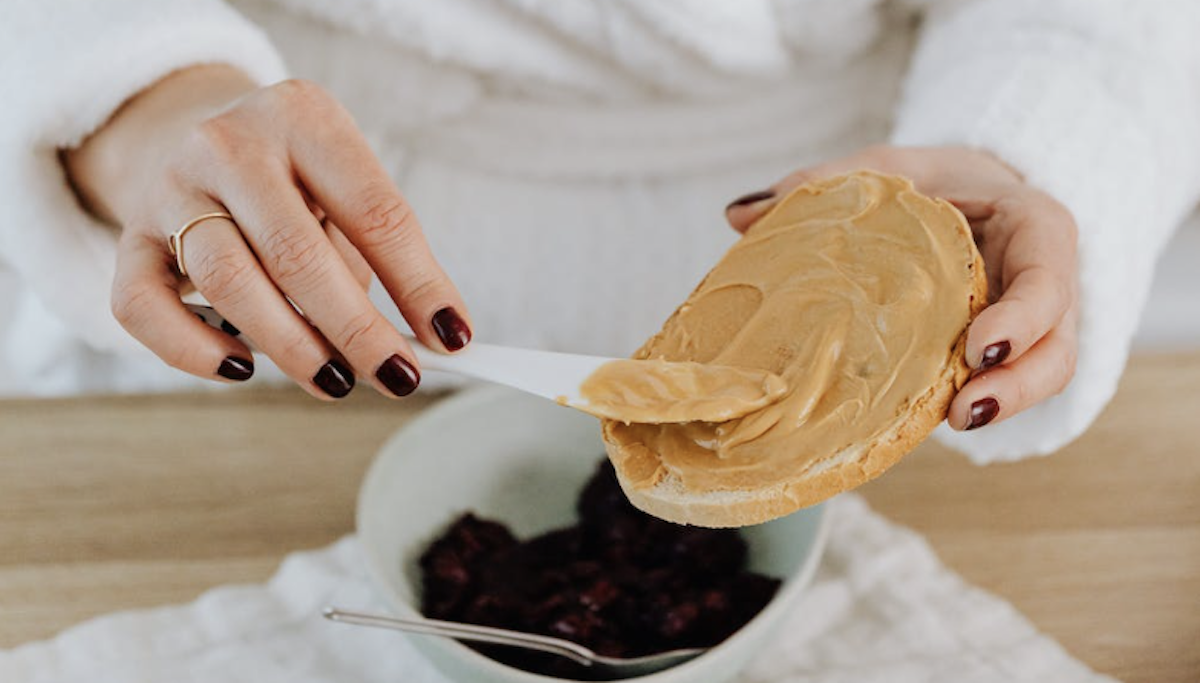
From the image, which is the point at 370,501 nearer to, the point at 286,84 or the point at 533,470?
the point at 533,470

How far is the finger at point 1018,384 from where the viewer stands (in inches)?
24.5

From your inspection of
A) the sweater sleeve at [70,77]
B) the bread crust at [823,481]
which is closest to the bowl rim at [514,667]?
the bread crust at [823,481]

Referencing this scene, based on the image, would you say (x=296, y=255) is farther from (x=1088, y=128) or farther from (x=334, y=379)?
(x=1088, y=128)

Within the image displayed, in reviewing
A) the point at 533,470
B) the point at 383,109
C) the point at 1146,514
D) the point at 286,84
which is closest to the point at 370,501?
the point at 533,470

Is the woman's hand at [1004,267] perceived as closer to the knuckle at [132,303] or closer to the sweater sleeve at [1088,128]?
the sweater sleeve at [1088,128]

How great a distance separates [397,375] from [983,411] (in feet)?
1.16

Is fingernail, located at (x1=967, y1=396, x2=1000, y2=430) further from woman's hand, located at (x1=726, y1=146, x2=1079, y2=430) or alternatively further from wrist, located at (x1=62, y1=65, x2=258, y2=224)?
wrist, located at (x1=62, y1=65, x2=258, y2=224)

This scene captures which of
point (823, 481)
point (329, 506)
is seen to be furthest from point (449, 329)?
point (329, 506)

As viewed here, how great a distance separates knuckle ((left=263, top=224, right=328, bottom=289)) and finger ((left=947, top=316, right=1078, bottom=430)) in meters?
0.39

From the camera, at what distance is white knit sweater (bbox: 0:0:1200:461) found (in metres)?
0.84

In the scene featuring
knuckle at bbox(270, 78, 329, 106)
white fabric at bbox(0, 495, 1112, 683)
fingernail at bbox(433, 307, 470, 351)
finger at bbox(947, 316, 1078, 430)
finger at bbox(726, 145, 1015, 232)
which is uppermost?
knuckle at bbox(270, 78, 329, 106)

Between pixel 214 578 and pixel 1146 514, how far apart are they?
786mm

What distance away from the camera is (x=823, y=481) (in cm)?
59

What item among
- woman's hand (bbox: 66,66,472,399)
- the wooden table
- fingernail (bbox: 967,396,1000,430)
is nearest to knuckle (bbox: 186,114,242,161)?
woman's hand (bbox: 66,66,472,399)
